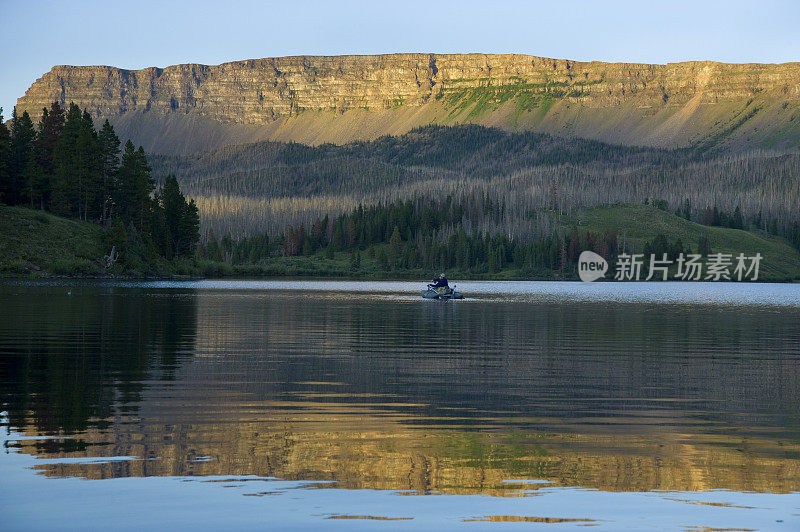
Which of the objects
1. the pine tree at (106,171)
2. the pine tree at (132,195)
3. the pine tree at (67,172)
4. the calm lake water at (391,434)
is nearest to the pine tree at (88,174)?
the pine tree at (67,172)

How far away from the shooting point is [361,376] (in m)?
38.7

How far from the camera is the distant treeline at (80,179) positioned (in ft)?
541

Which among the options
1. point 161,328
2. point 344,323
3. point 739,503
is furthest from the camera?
point 344,323

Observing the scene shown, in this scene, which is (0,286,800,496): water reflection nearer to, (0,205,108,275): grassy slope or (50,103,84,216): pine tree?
(0,205,108,275): grassy slope

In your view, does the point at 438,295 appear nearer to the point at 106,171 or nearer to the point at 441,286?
the point at 441,286

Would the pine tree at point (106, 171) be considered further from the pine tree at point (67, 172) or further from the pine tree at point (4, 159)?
the pine tree at point (4, 159)

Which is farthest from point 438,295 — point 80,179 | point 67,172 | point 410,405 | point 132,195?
point 410,405

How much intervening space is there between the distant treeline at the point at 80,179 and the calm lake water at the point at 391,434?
11827 cm

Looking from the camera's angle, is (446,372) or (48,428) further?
(446,372)

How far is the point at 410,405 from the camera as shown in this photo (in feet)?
102

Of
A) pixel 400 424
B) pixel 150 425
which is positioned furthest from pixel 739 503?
pixel 150 425

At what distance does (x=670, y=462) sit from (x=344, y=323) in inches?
1949

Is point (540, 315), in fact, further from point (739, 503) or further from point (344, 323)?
point (739, 503)

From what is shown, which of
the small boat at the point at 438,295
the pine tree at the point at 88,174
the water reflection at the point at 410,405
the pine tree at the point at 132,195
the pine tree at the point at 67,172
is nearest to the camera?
the water reflection at the point at 410,405
